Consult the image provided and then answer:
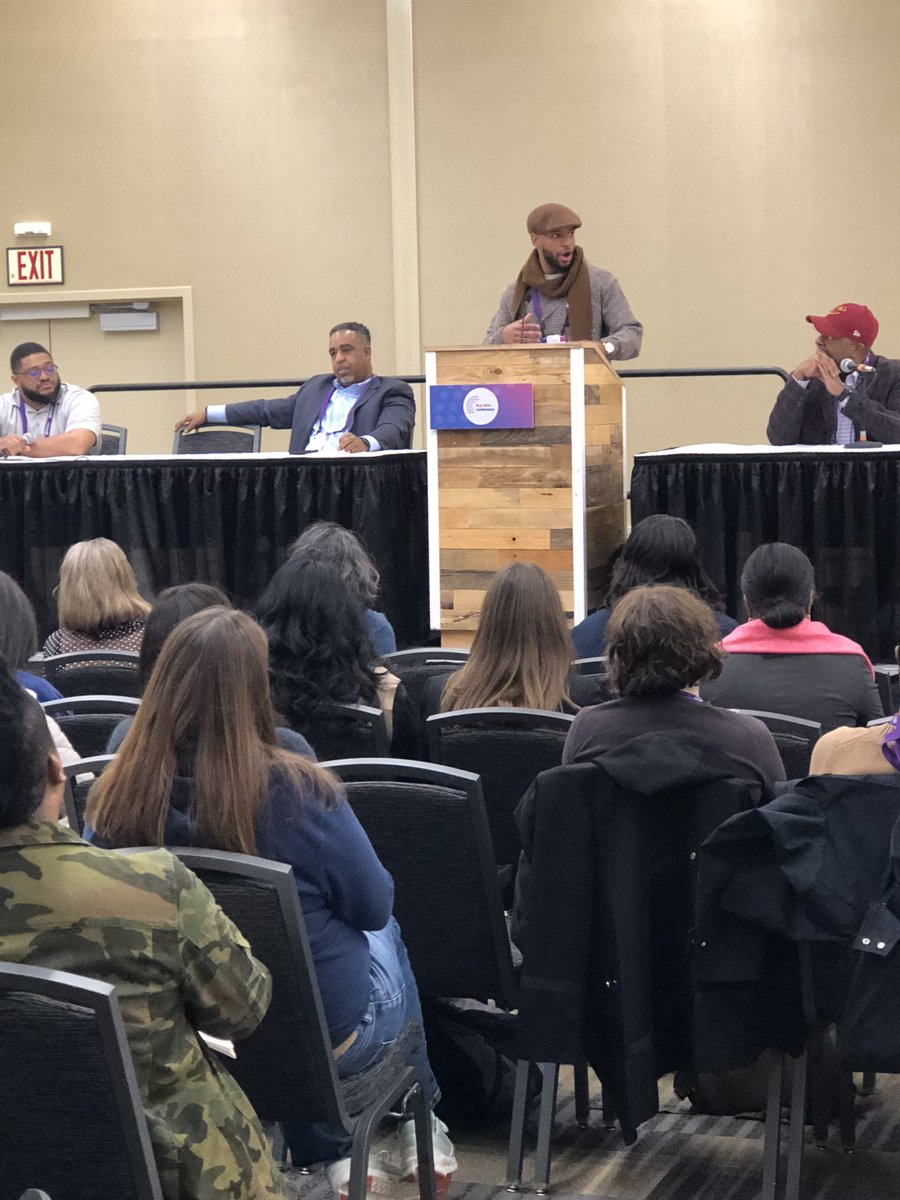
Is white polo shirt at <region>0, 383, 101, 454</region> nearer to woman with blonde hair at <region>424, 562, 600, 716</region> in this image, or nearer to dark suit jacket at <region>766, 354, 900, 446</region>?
dark suit jacket at <region>766, 354, 900, 446</region>

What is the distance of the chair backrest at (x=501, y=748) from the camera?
8.95ft

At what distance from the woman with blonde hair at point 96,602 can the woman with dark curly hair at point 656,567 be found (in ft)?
3.97

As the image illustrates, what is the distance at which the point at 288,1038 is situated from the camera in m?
1.86

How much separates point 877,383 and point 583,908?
3.98 meters

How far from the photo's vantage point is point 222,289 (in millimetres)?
9414

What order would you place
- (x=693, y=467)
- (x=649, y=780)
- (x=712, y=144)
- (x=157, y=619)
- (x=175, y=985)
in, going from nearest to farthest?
(x=175, y=985), (x=649, y=780), (x=157, y=619), (x=693, y=467), (x=712, y=144)

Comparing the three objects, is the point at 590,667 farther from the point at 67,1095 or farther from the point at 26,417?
the point at 26,417

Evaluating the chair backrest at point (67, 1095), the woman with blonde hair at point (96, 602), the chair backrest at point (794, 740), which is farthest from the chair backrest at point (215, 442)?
the chair backrest at point (67, 1095)

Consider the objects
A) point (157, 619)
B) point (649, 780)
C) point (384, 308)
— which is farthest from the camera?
point (384, 308)

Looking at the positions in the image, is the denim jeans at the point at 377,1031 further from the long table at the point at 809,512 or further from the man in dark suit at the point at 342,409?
the man in dark suit at the point at 342,409

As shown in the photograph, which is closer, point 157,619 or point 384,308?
point 157,619

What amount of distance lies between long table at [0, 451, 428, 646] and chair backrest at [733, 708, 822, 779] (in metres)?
2.96

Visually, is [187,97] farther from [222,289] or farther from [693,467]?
[693,467]

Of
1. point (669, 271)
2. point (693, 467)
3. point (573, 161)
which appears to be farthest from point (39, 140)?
point (693, 467)
